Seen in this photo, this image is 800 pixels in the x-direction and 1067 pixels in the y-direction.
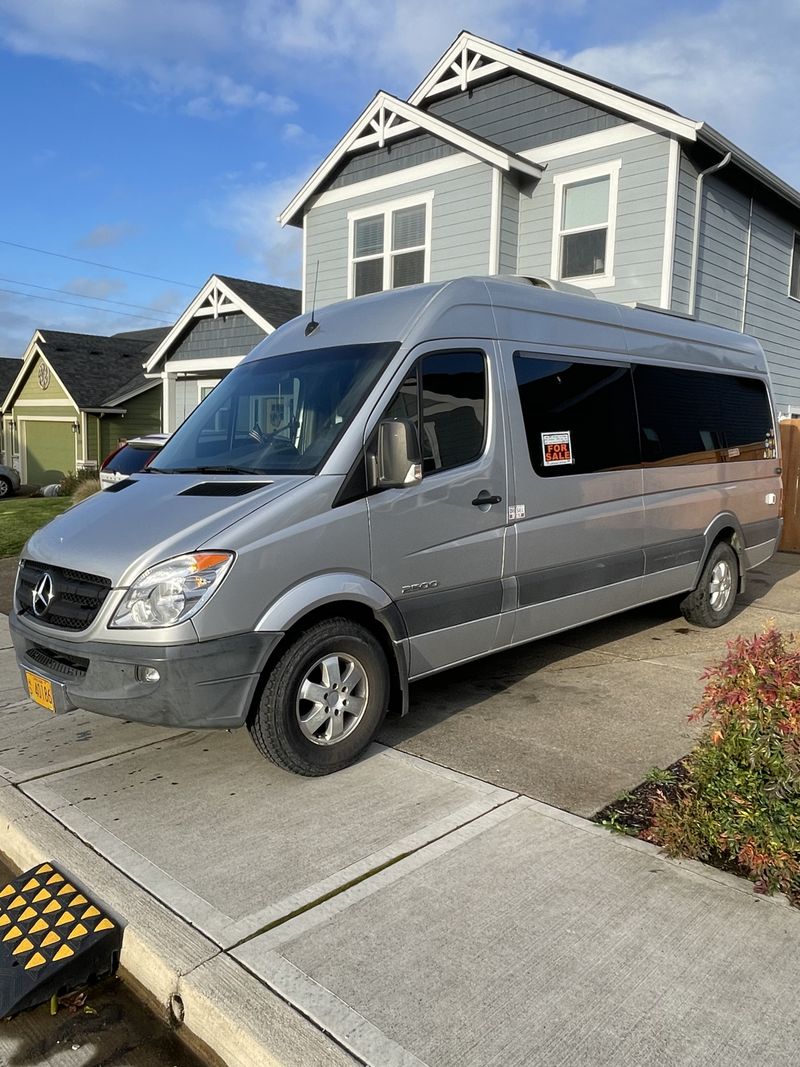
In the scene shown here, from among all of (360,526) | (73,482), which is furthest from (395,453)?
(73,482)

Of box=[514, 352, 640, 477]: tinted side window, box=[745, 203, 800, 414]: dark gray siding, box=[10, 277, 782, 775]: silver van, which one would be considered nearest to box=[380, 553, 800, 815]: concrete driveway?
box=[10, 277, 782, 775]: silver van

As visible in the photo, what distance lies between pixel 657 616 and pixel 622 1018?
575 centimetres

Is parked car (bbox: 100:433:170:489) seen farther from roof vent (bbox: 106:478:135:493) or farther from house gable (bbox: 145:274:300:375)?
roof vent (bbox: 106:478:135:493)

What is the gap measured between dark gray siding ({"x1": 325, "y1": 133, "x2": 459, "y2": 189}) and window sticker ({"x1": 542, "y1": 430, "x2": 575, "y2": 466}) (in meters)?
8.36

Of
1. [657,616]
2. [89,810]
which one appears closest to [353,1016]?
[89,810]

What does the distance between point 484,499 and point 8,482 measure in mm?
26063

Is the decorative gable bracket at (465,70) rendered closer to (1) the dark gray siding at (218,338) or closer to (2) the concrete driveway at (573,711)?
(1) the dark gray siding at (218,338)

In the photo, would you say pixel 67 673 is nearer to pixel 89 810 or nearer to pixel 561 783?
pixel 89 810

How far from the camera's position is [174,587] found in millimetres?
3736

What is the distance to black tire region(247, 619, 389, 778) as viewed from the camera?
400cm

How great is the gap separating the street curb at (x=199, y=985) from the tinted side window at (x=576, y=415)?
330cm

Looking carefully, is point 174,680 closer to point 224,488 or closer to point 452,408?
point 224,488

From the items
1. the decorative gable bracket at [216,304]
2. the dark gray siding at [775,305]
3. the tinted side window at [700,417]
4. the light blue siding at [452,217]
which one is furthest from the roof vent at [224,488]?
the decorative gable bracket at [216,304]

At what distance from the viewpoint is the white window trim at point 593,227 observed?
440 inches
